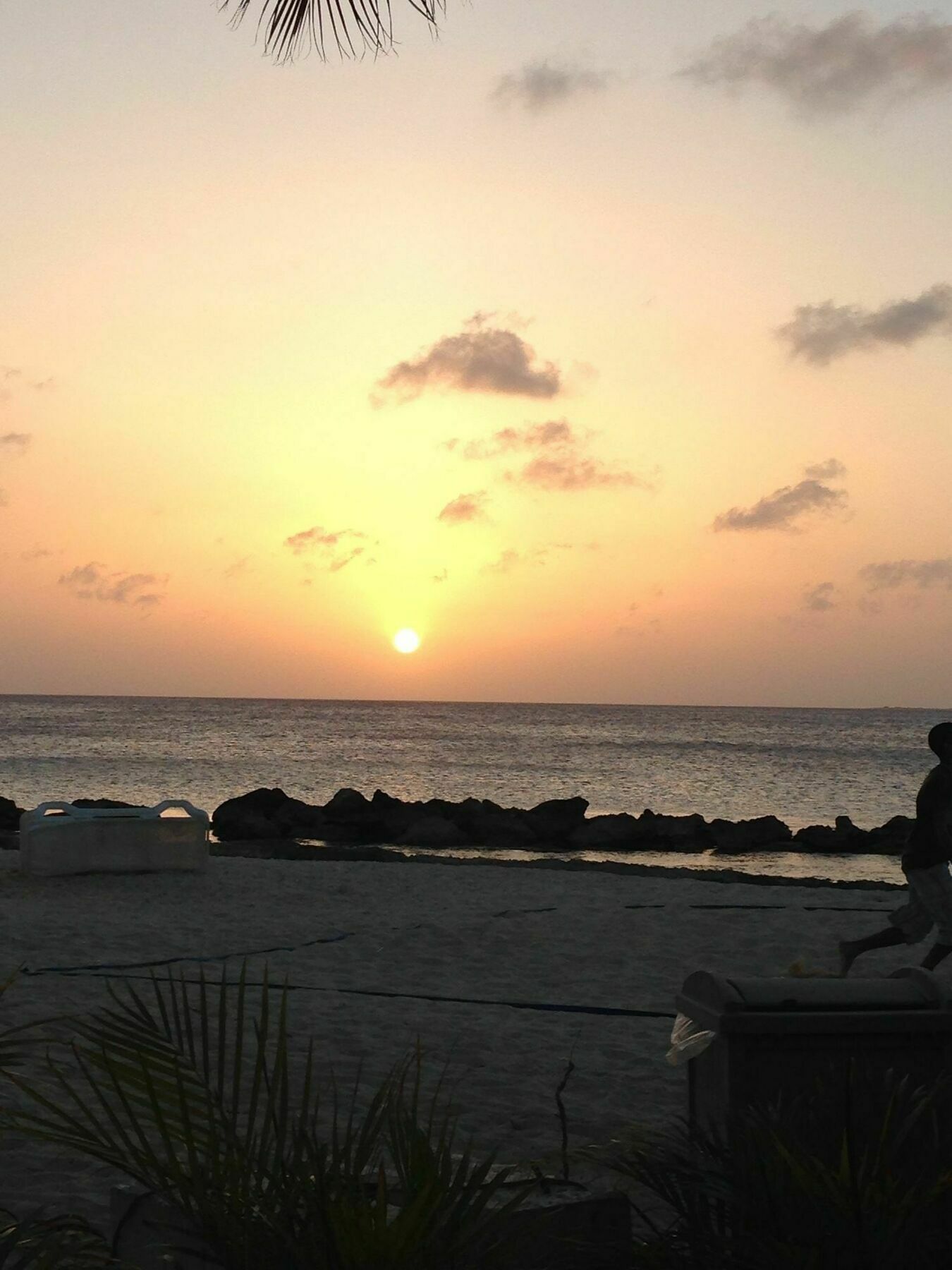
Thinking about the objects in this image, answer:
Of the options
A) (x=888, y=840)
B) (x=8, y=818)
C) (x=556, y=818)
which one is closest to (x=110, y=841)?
(x=8, y=818)

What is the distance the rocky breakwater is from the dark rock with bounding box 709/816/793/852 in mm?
13

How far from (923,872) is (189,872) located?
26.7 feet

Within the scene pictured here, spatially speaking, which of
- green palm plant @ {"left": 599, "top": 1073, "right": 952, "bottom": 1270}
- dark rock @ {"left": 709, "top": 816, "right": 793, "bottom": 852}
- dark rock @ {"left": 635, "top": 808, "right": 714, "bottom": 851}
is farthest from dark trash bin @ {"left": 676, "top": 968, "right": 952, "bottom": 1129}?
dark rock @ {"left": 709, "top": 816, "right": 793, "bottom": 852}

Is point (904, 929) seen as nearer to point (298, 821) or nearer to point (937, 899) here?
point (937, 899)

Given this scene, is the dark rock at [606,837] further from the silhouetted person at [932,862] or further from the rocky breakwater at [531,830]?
the silhouetted person at [932,862]

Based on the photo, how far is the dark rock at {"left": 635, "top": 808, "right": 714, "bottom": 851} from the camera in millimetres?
22252

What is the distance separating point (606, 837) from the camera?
2238 cm

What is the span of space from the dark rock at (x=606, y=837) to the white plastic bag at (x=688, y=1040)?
59.6 ft

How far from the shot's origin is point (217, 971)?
324 inches

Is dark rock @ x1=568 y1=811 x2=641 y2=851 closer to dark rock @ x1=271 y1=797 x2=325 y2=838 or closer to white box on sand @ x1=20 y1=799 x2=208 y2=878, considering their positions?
dark rock @ x1=271 y1=797 x2=325 y2=838

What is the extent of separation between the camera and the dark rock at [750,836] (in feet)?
72.5

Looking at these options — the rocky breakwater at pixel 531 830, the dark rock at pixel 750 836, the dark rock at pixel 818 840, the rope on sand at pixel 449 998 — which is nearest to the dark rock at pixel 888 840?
the rocky breakwater at pixel 531 830

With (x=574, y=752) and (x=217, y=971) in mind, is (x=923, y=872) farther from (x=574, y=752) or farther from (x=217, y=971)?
(x=574, y=752)

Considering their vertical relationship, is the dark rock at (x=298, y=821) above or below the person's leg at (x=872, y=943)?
below
